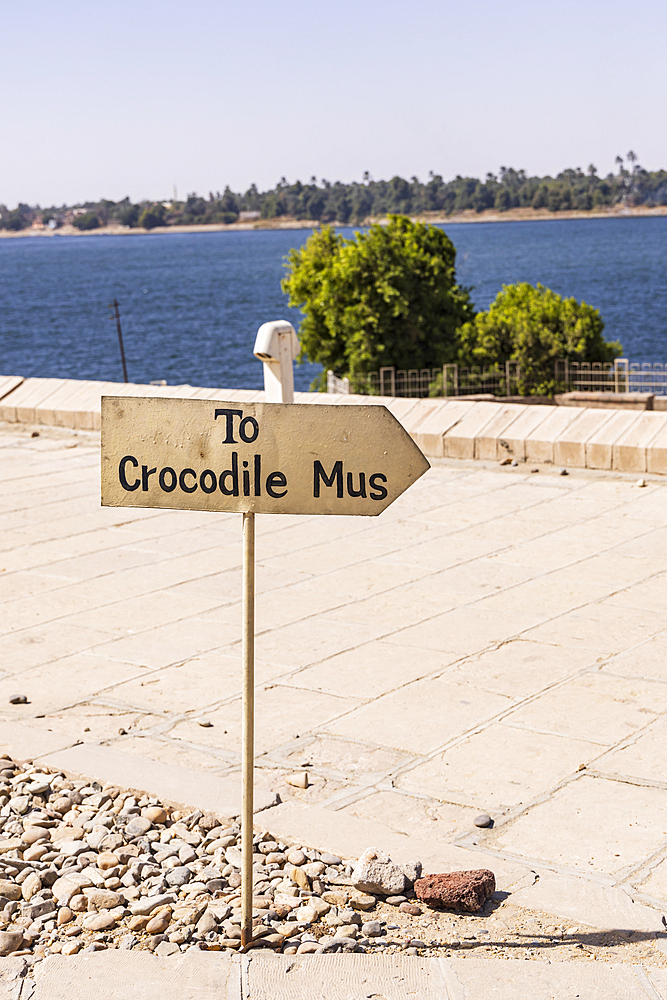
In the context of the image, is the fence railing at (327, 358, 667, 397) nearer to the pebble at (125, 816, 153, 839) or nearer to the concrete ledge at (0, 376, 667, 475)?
the concrete ledge at (0, 376, 667, 475)

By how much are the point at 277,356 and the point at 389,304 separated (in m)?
33.2

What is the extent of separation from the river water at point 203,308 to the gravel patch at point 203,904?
6577 centimetres

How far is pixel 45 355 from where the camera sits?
92250mm

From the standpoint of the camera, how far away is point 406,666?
602 cm

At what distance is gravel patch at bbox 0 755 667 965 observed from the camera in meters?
3.36

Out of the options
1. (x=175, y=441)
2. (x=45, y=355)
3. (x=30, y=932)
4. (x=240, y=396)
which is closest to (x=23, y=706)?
(x=30, y=932)

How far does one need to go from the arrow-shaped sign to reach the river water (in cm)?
6623

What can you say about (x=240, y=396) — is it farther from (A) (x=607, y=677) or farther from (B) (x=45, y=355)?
(B) (x=45, y=355)

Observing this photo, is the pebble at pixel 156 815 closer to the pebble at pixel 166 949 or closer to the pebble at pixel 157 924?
the pebble at pixel 157 924

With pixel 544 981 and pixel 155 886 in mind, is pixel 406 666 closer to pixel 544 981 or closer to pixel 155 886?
pixel 155 886

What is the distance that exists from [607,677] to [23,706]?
9.74ft

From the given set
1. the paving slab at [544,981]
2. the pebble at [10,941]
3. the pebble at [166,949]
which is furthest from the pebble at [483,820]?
the pebble at [10,941]

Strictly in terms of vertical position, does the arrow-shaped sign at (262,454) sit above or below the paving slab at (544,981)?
above

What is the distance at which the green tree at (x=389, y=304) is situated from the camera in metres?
42.0
